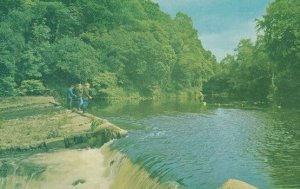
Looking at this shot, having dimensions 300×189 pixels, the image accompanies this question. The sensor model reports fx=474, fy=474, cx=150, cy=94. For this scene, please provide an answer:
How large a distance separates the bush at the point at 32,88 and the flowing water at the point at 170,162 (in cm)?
2267

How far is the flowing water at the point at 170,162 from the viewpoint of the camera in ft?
40.5

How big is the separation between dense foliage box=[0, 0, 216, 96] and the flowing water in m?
24.3

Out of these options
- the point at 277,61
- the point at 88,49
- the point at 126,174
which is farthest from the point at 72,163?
the point at 277,61

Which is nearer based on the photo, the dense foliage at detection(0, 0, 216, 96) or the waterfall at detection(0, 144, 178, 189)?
the waterfall at detection(0, 144, 178, 189)

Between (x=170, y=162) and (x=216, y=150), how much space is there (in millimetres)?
2616

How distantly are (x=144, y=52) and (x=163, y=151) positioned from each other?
1671 inches

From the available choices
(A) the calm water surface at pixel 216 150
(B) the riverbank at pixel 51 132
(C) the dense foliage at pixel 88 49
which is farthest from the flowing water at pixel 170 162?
(C) the dense foliage at pixel 88 49

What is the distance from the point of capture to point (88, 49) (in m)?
49.2

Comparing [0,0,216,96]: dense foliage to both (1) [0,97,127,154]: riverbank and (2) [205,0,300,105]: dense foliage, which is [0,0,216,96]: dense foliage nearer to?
(2) [205,0,300,105]: dense foliage

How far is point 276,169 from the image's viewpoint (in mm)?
12969

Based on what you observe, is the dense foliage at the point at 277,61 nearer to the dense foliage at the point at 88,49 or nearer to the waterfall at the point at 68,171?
the dense foliage at the point at 88,49

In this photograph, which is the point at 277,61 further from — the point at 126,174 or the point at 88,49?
the point at 126,174

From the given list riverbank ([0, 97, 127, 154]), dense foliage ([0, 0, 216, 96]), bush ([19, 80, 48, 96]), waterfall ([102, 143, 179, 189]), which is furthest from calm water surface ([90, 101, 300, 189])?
dense foliage ([0, 0, 216, 96])

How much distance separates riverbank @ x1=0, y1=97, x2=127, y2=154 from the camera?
1788cm
